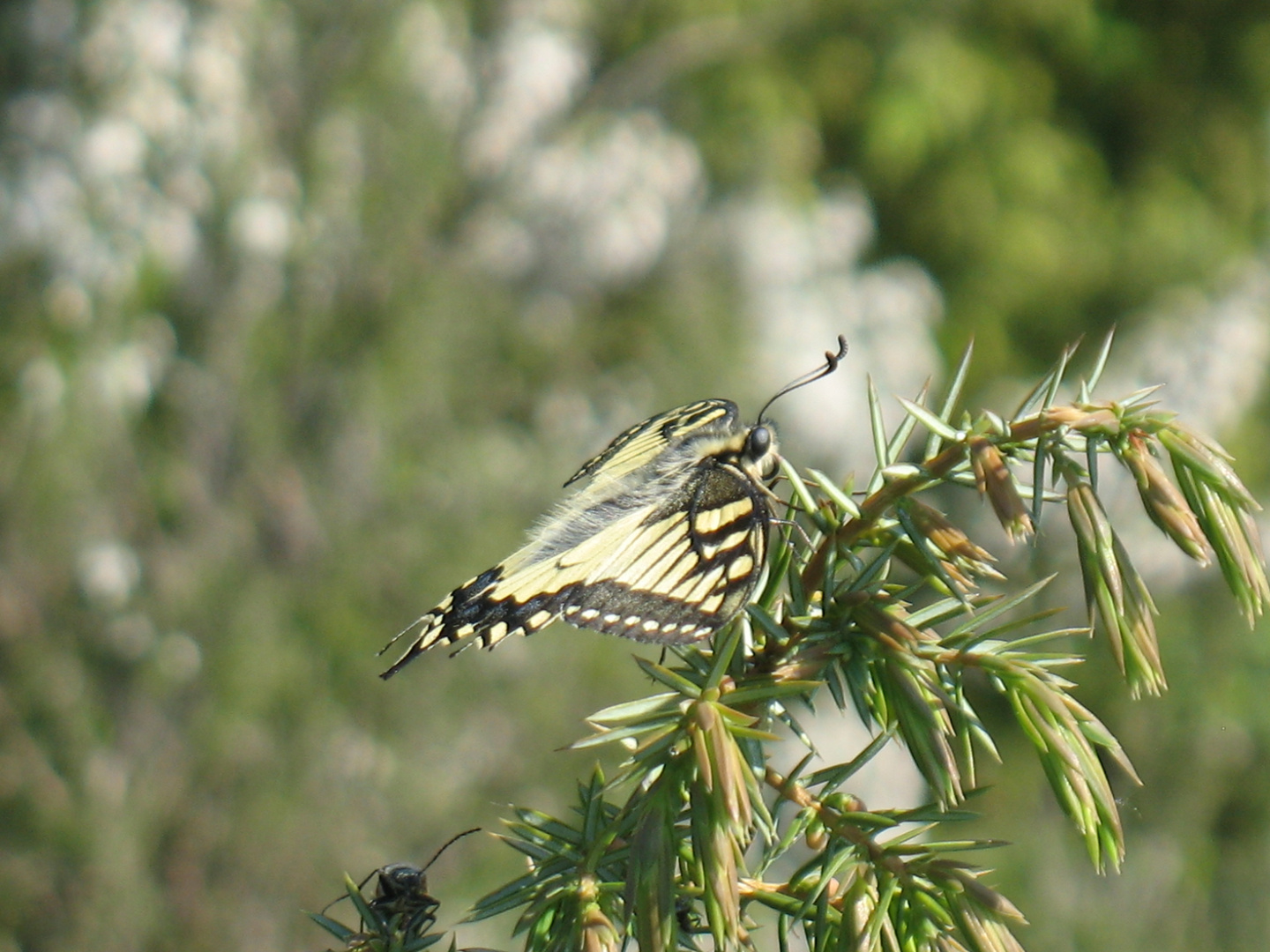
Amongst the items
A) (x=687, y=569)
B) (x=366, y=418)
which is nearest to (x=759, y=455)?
(x=687, y=569)

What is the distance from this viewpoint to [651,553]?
107cm

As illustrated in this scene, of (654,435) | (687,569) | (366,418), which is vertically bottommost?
(687,569)

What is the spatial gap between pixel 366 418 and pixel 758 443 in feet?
10.0

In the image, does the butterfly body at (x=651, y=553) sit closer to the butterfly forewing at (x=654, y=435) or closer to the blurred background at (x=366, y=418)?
the butterfly forewing at (x=654, y=435)

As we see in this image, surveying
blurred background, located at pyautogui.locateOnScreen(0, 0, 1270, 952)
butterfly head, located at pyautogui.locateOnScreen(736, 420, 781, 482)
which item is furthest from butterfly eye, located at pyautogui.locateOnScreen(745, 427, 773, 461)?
blurred background, located at pyautogui.locateOnScreen(0, 0, 1270, 952)

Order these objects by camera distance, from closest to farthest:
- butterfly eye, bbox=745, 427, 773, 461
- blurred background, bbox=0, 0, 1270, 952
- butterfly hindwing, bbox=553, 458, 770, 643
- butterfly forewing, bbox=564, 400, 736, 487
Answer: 1. butterfly hindwing, bbox=553, 458, 770, 643
2. butterfly eye, bbox=745, 427, 773, 461
3. butterfly forewing, bbox=564, 400, 736, 487
4. blurred background, bbox=0, 0, 1270, 952

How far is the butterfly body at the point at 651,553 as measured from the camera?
0.91 m

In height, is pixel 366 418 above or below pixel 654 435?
above

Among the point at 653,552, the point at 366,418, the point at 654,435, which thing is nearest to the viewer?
the point at 653,552

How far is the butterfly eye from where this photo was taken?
3.34 feet

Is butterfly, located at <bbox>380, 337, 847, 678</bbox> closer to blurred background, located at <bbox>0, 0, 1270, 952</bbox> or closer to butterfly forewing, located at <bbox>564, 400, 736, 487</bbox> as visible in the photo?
butterfly forewing, located at <bbox>564, 400, 736, 487</bbox>

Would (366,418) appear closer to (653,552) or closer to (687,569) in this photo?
(653,552)

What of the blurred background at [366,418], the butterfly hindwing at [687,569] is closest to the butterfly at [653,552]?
the butterfly hindwing at [687,569]

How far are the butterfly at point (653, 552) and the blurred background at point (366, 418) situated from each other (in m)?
2.20
